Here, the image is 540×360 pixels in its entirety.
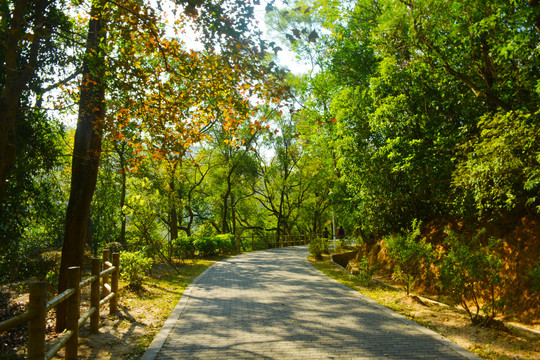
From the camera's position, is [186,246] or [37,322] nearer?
[37,322]

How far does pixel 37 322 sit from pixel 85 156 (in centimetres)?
355

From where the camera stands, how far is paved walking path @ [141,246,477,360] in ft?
17.1

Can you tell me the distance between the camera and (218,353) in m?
5.25

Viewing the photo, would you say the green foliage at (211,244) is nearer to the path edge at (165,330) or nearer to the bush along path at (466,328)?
the path edge at (165,330)

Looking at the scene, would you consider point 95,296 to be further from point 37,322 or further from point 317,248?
point 317,248

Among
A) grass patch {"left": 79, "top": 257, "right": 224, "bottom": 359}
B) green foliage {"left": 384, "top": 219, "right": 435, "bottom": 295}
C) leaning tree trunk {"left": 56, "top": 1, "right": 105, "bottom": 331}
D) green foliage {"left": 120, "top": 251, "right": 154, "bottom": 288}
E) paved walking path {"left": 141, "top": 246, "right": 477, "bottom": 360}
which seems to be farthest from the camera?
green foliage {"left": 120, "top": 251, "right": 154, "bottom": 288}

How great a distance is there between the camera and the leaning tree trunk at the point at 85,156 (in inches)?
263

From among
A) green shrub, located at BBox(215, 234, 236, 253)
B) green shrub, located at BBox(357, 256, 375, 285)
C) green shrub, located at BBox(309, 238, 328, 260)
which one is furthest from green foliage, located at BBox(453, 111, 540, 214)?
green shrub, located at BBox(215, 234, 236, 253)

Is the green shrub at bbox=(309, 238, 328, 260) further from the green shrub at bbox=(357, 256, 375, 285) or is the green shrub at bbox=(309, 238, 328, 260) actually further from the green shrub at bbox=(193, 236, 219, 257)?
the green shrub at bbox=(357, 256, 375, 285)

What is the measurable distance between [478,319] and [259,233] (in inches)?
1625

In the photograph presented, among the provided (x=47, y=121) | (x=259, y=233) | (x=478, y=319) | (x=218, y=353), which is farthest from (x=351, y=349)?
(x=259, y=233)

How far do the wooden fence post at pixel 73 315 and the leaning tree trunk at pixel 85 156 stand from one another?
1429mm

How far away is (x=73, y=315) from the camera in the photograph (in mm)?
5246

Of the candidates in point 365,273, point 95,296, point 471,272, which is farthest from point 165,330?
point 365,273
